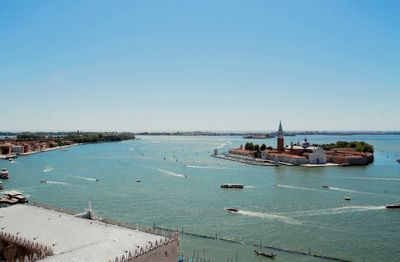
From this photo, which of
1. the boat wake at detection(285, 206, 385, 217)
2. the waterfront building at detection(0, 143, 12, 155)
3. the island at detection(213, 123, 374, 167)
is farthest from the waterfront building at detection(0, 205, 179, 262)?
the waterfront building at detection(0, 143, 12, 155)

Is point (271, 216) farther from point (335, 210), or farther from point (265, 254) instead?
point (265, 254)

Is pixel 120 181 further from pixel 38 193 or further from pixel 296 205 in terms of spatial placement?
pixel 296 205

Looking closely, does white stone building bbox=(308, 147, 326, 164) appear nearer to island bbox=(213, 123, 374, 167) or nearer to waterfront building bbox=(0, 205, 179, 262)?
island bbox=(213, 123, 374, 167)

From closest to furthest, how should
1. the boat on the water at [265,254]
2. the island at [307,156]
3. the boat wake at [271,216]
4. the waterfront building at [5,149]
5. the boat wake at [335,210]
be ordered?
the boat on the water at [265,254], the boat wake at [271,216], the boat wake at [335,210], the island at [307,156], the waterfront building at [5,149]

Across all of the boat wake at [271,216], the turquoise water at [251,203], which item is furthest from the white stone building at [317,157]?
the boat wake at [271,216]

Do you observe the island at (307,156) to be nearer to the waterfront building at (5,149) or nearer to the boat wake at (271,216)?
the boat wake at (271,216)
